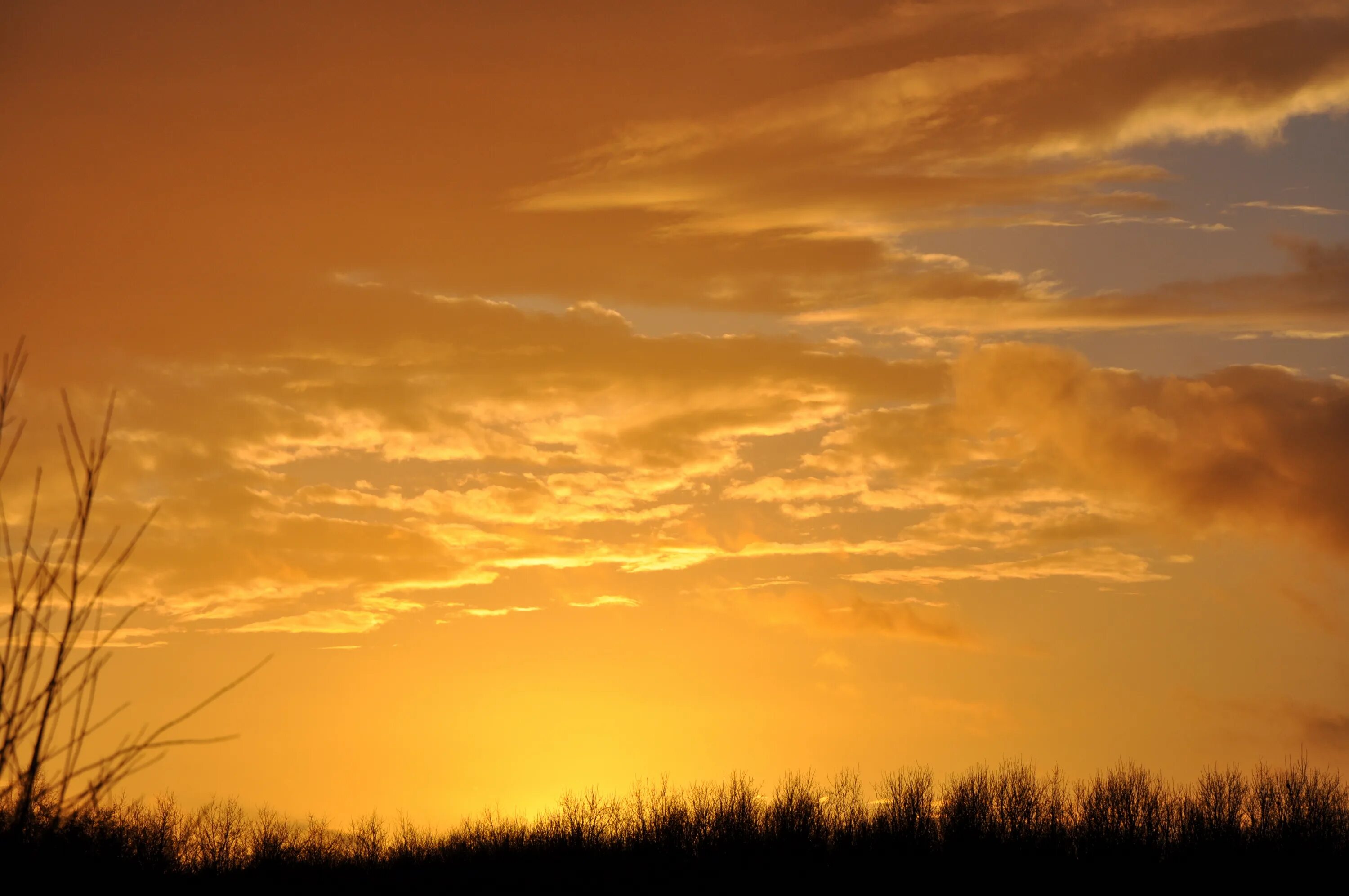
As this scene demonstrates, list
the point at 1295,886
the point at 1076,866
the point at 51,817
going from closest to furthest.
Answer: the point at 51,817, the point at 1295,886, the point at 1076,866

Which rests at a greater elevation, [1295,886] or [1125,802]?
[1125,802]

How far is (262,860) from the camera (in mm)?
42094

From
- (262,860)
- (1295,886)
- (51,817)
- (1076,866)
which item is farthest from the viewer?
(262,860)

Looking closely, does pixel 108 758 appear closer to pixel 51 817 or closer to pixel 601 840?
pixel 51 817

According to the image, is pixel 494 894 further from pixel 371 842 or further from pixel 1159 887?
pixel 1159 887

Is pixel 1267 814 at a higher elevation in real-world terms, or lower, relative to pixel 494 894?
higher

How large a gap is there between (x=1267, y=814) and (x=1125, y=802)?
13.7ft

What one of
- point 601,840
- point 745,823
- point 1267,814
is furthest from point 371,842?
point 1267,814

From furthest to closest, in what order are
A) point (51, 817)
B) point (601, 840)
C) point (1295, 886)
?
point (601, 840), point (1295, 886), point (51, 817)

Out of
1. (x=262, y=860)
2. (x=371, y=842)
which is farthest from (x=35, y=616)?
(x=371, y=842)

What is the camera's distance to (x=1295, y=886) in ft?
117

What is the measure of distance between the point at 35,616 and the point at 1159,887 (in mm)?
36773

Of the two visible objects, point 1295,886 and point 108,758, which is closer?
point 108,758

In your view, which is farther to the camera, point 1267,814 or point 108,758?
point 1267,814
